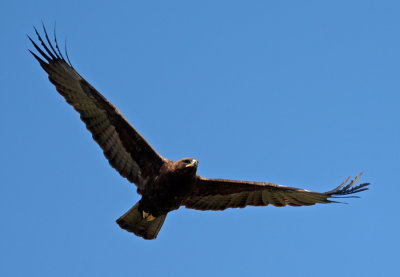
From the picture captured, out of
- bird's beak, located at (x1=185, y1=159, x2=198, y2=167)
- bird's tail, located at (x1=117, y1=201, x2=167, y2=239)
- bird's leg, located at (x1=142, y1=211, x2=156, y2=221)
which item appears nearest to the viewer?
bird's beak, located at (x1=185, y1=159, x2=198, y2=167)

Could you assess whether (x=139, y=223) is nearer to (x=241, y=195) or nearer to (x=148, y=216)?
(x=148, y=216)

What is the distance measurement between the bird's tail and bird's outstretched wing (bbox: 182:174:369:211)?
71cm

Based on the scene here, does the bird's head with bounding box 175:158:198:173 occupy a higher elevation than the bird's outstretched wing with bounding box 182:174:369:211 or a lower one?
lower

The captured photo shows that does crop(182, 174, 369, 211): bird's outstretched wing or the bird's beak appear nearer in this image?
the bird's beak

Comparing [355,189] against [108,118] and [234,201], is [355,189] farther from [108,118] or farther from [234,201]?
[108,118]

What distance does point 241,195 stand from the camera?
15.6 metres

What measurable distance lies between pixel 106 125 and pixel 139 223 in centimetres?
193

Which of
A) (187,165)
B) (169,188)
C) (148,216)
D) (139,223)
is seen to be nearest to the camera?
(187,165)

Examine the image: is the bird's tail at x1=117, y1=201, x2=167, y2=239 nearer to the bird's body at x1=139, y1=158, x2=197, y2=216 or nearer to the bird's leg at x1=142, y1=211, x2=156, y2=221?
the bird's leg at x1=142, y1=211, x2=156, y2=221

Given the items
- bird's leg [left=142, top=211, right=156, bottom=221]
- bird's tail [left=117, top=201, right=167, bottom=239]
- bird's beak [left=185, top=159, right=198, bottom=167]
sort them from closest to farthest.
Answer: bird's beak [left=185, top=159, right=198, bottom=167], bird's leg [left=142, top=211, right=156, bottom=221], bird's tail [left=117, top=201, right=167, bottom=239]

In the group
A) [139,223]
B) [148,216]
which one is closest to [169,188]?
[148,216]

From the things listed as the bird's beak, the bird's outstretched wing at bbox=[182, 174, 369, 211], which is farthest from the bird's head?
the bird's outstretched wing at bbox=[182, 174, 369, 211]

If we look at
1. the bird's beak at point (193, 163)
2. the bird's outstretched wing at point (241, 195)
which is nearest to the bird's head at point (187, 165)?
the bird's beak at point (193, 163)

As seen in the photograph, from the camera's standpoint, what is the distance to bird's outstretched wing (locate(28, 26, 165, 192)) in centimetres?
1483
